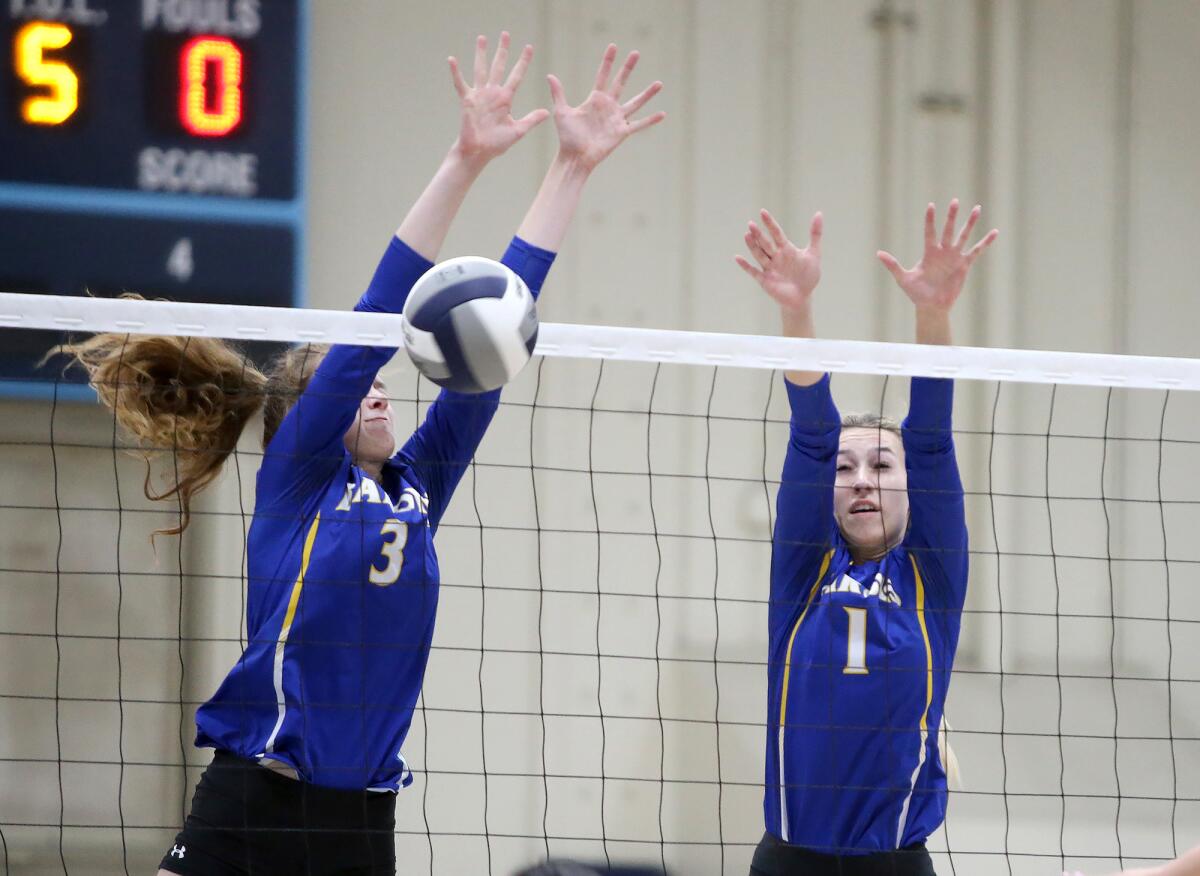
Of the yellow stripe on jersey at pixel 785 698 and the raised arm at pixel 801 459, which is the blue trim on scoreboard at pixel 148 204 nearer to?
the raised arm at pixel 801 459

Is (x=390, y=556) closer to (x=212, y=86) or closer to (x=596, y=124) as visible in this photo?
(x=596, y=124)

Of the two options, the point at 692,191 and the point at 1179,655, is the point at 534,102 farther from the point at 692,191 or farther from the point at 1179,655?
the point at 1179,655

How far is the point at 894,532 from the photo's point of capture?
10.1ft

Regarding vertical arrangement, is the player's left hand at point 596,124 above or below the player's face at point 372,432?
above

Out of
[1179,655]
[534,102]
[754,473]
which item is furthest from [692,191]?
[1179,655]

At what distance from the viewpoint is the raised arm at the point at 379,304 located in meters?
2.87

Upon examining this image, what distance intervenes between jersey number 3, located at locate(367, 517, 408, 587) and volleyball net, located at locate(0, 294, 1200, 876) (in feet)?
5.92

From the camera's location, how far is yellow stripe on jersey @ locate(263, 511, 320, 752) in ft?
9.21

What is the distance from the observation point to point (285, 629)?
9.29ft

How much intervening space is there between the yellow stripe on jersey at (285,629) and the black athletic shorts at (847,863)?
3.11ft

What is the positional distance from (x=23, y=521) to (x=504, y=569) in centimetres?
160

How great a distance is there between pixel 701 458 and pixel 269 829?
2.92 metres

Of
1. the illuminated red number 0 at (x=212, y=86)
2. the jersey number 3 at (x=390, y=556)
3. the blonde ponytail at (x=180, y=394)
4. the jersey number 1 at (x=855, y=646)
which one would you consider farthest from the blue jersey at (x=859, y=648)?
the illuminated red number 0 at (x=212, y=86)

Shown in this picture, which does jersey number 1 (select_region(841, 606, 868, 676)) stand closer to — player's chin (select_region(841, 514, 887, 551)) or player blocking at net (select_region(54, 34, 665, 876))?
player's chin (select_region(841, 514, 887, 551))
